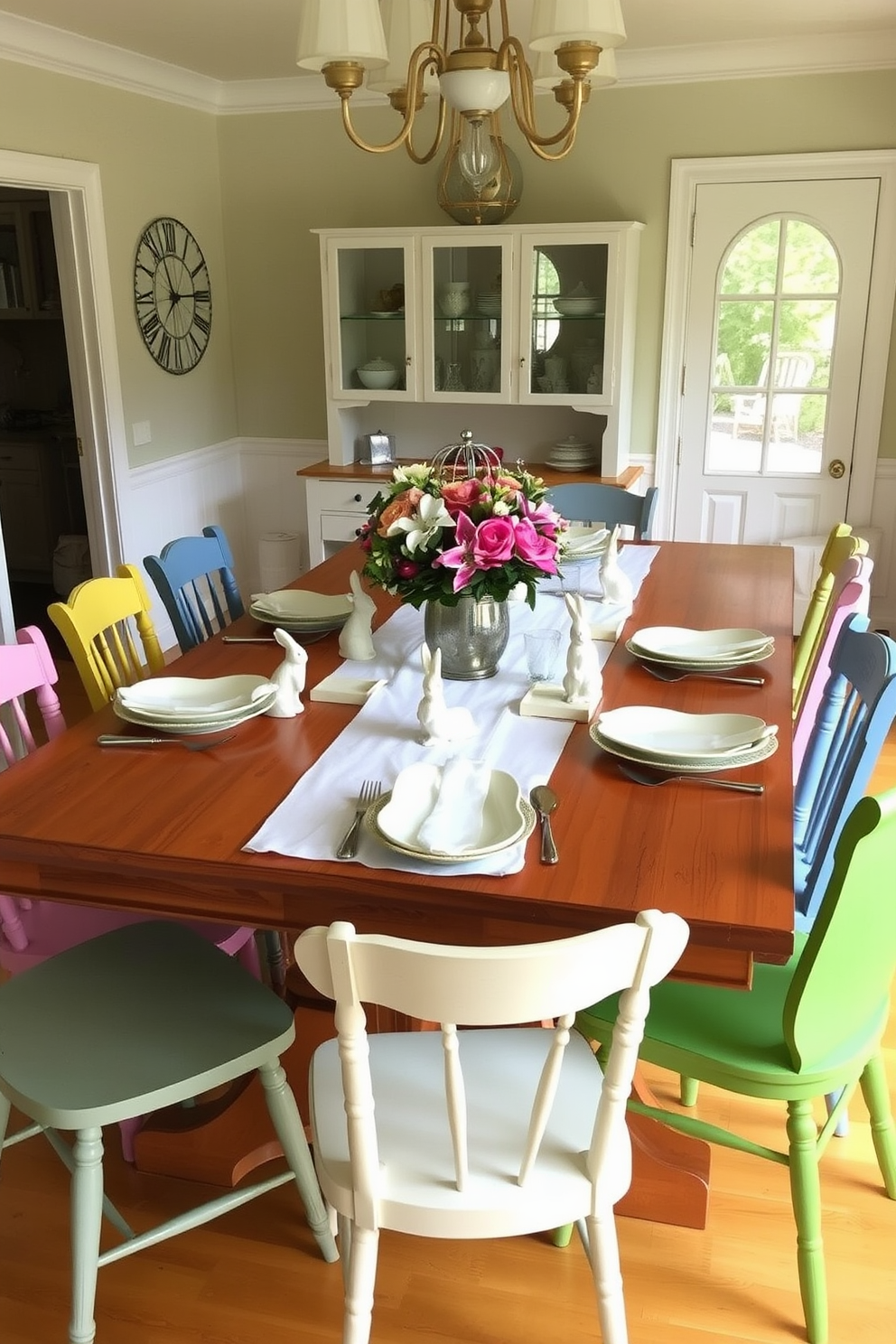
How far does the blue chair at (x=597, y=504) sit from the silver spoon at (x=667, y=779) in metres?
1.84

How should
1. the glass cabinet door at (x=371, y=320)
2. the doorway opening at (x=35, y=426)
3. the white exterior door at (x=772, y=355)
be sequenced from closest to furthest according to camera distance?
the white exterior door at (x=772, y=355) → the glass cabinet door at (x=371, y=320) → the doorway opening at (x=35, y=426)

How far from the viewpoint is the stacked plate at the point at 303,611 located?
2342 mm

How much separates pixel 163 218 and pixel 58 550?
172cm

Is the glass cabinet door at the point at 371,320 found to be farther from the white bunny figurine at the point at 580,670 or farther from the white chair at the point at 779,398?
the white bunny figurine at the point at 580,670

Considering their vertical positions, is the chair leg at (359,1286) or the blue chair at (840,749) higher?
the blue chair at (840,749)

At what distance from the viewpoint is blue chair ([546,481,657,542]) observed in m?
3.44

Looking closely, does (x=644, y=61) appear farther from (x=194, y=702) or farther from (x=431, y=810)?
(x=431, y=810)

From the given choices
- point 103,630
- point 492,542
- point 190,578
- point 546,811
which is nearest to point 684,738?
point 546,811

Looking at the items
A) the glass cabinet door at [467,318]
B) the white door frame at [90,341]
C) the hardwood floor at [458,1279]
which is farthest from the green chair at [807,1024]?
the glass cabinet door at [467,318]

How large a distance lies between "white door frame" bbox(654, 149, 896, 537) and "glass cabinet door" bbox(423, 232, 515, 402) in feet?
2.30

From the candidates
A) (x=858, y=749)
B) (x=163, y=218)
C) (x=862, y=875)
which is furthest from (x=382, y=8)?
(x=862, y=875)

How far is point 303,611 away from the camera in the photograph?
2422 millimetres

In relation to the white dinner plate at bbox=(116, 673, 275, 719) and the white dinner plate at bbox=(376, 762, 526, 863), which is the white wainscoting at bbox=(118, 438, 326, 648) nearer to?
the white dinner plate at bbox=(116, 673, 275, 719)

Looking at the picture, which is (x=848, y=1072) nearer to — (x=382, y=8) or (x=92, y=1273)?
(x=92, y=1273)
